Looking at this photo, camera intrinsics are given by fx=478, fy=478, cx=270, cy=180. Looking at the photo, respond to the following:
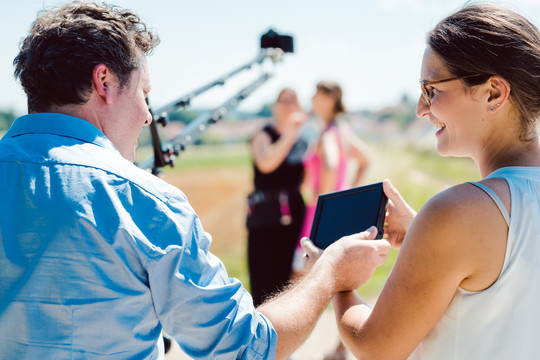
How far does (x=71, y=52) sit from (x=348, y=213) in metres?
1.01

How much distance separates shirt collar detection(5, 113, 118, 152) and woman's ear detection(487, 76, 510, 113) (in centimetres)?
97

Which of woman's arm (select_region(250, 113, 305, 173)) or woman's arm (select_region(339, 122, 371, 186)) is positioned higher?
woman's arm (select_region(250, 113, 305, 173))

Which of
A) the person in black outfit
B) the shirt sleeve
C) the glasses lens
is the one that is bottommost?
the person in black outfit

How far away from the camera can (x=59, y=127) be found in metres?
1.15

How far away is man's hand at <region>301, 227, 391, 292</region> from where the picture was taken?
4.86 ft

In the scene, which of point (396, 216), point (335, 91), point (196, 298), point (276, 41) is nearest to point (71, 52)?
point (196, 298)

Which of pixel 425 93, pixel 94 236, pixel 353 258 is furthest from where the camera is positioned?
pixel 353 258

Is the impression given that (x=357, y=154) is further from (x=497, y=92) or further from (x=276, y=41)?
(x=497, y=92)

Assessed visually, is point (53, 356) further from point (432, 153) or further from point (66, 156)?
point (432, 153)

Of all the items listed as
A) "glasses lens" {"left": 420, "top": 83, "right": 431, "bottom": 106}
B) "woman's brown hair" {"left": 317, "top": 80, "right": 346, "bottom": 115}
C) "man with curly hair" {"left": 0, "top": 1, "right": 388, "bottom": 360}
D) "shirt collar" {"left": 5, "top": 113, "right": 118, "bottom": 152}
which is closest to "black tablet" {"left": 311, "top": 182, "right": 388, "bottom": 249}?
"glasses lens" {"left": 420, "top": 83, "right": 431, "bottom": 106}

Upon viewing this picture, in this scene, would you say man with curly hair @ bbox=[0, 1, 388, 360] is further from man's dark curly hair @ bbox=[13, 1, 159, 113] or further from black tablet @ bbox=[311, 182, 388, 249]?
black tablet @ bbox=[311, 182, 388, 249]

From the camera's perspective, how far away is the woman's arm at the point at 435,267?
1096 millimetres

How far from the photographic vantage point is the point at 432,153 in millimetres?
18641

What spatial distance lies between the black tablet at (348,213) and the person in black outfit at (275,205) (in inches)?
86.0
